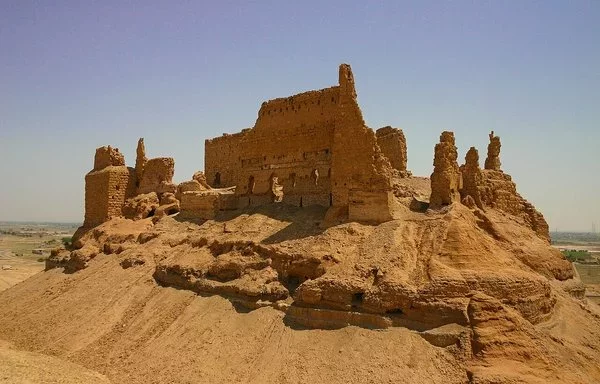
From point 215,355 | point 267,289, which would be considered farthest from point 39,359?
point 267,289

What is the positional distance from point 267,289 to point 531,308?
8.08 m

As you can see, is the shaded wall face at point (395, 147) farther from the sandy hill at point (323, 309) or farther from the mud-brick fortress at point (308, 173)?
the sandy hill at point (323, 309)

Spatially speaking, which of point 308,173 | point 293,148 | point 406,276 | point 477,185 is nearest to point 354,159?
point 308,173

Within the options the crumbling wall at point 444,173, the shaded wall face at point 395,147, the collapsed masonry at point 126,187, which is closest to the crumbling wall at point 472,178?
the crumbling wall at point 444,173

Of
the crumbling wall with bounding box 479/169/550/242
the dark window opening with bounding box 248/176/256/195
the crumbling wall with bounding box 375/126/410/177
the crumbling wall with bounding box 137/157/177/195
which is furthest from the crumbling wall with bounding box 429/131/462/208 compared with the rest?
the crumbling wall with bounding box 137/157/177/195

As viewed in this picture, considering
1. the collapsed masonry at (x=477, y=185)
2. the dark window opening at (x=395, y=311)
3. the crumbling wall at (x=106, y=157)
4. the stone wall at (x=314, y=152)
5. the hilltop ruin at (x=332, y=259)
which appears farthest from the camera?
the crumbling wall at (x=106, y=157)

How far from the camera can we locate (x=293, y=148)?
73.0 ft

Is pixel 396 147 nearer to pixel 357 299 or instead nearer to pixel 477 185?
pixel 477 185

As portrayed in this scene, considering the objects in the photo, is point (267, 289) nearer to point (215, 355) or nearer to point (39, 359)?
point (215, 355)

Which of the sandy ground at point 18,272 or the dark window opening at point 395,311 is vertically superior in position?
the dark window opening at point 395,311

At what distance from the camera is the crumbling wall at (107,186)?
27703 mm

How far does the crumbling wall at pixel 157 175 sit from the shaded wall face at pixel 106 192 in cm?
71

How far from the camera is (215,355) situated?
1458 centimetres

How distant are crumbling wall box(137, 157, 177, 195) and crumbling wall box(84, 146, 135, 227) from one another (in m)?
0.70
